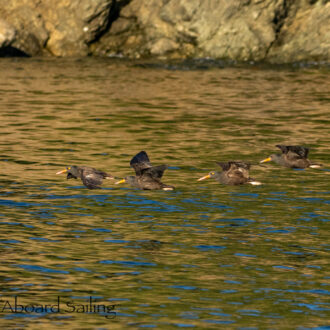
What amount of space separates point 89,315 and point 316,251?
3.78 metres

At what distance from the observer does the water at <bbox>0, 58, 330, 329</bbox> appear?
10.6 m

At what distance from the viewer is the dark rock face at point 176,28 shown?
1636 inches

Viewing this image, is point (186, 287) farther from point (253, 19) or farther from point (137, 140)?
point (253, 19)

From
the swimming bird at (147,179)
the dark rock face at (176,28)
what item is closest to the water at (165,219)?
the swimming bird at (147,179)

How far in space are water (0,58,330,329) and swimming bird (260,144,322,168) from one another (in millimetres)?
269

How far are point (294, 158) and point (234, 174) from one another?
1860 mm

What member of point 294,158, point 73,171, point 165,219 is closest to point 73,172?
point 73,171

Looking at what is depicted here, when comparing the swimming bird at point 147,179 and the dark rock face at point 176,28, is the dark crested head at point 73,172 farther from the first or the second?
the dark rock face at point 176,28

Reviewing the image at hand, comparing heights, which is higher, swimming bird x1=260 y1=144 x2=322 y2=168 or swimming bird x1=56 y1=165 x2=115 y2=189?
swimming bird x1=260 y1=144 x2=322 y2=168

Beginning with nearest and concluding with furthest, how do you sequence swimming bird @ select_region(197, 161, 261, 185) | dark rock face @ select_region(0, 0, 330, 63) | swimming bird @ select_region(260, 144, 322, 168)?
swimming bird @ select_region(197, 161, 261, 185)
swimming bird @ select_region(260, 144, 322, 168)
dark rock face @ select_region(0, 0, 330, 63)

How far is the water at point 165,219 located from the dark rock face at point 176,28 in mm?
12899

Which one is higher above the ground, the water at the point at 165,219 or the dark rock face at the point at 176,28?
the dark rock face at the point at 176,28

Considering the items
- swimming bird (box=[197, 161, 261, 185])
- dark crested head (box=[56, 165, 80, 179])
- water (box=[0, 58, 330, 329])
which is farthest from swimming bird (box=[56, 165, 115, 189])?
swimming bird (box=[197, 161, 261, 185])

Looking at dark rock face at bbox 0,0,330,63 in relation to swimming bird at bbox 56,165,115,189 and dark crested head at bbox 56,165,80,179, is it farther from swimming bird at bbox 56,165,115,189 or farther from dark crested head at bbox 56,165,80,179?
swimming bird at bbox 56,165,115,189
